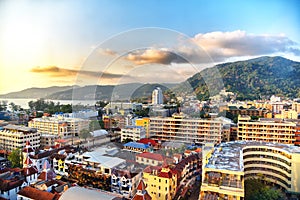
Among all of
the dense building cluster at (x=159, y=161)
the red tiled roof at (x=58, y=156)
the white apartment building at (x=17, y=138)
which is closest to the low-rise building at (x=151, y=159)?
the dense building cluster at (x=159, y=161)

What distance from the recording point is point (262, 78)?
12.7 meters

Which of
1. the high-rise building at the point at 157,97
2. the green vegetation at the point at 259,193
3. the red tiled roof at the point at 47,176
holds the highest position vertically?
the high-rise building at the point at 157,97

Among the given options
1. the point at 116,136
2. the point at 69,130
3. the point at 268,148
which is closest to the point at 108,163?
the point at 268,148

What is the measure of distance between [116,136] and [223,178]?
4.54 meters

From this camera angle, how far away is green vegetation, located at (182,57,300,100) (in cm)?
1028

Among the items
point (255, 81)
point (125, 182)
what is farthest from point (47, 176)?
point (255, 81)

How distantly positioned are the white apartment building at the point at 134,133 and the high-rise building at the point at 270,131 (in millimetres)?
2553

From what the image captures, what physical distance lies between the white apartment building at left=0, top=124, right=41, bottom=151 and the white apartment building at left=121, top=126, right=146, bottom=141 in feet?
7.16

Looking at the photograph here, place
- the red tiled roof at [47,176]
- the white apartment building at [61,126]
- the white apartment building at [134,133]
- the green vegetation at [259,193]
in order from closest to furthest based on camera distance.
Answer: the green vegetation at [259,193], the red tiled roof at [47,176], the white apartment building at [134,133], the white apartment building at [61,126]

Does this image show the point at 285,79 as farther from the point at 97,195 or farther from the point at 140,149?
the point at 97,195

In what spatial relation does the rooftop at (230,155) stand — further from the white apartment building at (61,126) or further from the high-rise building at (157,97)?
the high-rise building at (157,97)

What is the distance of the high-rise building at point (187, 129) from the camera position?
5309mm

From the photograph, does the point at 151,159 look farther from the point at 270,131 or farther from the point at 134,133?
the point at 270,131

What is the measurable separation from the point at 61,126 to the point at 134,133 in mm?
2372
